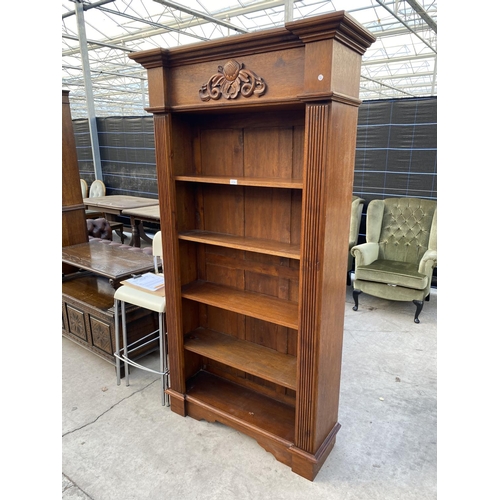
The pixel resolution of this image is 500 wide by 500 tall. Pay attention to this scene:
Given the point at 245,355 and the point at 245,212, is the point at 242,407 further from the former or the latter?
the point at 245,212

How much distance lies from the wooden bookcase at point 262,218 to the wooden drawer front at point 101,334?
0.65 metres

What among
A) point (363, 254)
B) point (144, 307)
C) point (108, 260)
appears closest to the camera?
point (144, 307)

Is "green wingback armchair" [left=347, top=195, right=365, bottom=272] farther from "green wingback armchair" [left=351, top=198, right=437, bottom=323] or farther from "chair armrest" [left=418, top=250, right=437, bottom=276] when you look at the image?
"chair armrest" [left=418, top=250, right=437, bottom=276]

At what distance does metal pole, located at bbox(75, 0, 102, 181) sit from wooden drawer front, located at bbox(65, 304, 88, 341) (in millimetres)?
4528

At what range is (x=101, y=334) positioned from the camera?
258cm

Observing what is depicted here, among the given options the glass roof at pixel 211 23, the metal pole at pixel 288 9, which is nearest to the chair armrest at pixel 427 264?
the glass roof at pixel 211 23

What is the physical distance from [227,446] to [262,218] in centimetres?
121

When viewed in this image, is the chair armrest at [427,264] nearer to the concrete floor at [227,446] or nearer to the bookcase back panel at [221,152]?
the concrete floor at [227,446]

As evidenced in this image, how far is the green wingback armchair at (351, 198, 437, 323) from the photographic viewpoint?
11.0 ft

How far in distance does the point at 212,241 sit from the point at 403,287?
226 cm

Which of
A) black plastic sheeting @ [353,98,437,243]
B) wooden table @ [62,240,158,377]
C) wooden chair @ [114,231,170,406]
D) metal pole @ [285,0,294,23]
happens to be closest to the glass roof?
metal pole @ [285,0,294,23]

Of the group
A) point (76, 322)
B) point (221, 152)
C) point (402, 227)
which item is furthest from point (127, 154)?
point (221, 152)

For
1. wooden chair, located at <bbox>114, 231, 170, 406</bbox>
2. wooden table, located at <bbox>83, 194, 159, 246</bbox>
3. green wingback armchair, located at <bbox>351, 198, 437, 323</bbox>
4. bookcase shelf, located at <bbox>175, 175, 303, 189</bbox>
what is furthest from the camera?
wooden table, located at <bbox>83, 194, 159, 246</bbox>

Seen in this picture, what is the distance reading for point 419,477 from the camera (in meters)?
1.74
